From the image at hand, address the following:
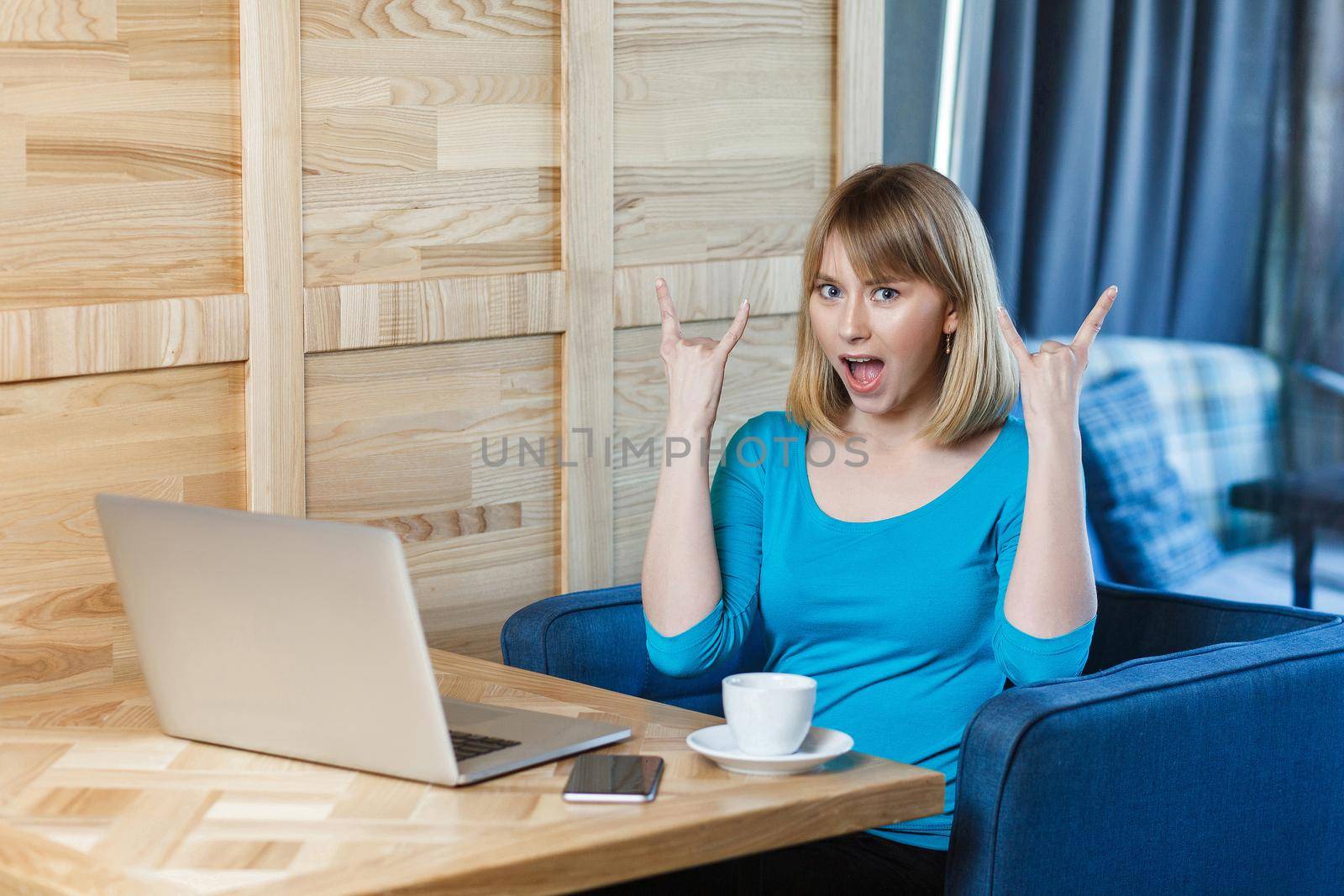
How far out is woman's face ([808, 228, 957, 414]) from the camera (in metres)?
1.79

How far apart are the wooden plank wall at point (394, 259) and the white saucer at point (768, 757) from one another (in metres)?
0.77

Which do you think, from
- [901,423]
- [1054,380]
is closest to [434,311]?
[901,423]

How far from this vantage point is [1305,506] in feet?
10.9

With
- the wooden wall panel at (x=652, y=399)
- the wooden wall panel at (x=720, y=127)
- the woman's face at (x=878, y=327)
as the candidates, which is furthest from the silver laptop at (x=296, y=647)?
the wooden wall panel at (x=720, y=127)

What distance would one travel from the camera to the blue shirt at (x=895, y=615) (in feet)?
5.70

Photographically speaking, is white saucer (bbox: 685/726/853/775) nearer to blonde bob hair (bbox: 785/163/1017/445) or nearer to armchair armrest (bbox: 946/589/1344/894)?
armchair armrest (bbox: 946/589/1344/894)

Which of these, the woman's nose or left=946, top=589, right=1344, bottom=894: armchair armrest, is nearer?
left=946, top=589, right=1344, bottom=894: armchair armrest

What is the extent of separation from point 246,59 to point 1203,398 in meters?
2.26

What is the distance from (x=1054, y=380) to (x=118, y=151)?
3.42 feet

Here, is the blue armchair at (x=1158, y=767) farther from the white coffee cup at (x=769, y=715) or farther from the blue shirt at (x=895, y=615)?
the white coffee cup at (x=769, y=715)

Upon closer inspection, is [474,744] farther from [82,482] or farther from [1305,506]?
[1305,506]

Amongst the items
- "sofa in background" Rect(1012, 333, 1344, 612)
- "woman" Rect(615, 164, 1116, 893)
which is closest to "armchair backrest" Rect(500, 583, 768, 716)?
"woman" Rect(615, 164, 1116, 893)

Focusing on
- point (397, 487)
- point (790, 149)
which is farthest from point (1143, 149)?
point (397, 487)

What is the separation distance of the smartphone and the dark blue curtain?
7.35 ft
